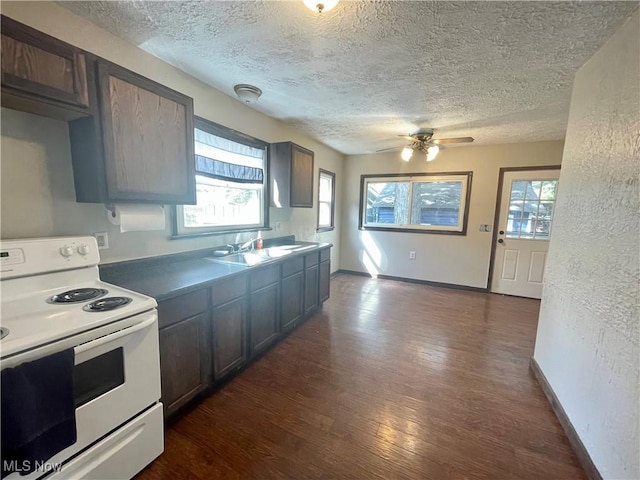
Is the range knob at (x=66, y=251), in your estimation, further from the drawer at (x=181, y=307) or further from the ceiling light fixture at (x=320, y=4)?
the ceiling light fixture at (x=320, y=4)

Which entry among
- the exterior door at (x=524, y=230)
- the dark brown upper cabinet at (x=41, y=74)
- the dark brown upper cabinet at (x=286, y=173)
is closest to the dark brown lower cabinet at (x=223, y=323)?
the dark brown upper cabinet at (x=286, y=173)

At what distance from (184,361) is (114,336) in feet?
2.04

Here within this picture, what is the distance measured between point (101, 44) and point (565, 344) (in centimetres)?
352

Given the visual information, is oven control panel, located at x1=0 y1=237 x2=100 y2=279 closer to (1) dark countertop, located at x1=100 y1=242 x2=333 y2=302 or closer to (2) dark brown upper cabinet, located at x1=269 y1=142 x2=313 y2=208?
(1) dark countertop, located at x1=100 y1=242 x2=333 y2=302

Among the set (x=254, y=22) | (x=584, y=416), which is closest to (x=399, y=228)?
(x=584, y=416)

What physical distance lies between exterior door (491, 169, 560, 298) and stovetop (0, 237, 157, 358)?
4.70m

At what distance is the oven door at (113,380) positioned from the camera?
113 centimetres

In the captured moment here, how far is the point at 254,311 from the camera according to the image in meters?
2.30

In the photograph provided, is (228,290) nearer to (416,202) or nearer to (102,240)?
(102,240)

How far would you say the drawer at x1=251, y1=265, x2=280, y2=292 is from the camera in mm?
2273

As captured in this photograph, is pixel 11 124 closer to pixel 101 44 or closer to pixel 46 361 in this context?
pixel 101 44

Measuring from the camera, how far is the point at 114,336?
118 cm

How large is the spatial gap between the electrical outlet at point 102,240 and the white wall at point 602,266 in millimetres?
2821

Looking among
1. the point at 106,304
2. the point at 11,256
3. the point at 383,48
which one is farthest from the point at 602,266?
the point at 11,256
